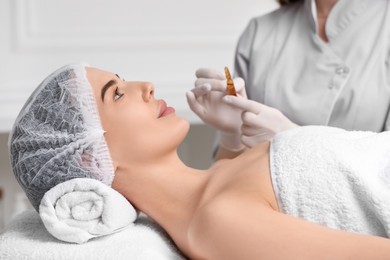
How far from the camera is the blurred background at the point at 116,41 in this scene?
2.79m

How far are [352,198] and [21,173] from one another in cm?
65

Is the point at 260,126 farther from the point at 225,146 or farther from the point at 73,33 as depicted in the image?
the point at 73,33

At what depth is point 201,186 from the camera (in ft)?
4.85

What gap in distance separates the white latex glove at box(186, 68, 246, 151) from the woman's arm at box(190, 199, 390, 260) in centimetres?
59

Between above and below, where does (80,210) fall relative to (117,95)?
below

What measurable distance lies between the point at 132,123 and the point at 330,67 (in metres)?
0.73

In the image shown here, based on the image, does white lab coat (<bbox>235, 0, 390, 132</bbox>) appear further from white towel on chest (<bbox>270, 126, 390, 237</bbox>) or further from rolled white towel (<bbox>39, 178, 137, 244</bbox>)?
rolled white towel (<bbox>39, 178, 137, 244</bbox>)

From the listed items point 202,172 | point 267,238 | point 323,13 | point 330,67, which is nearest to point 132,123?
point 202,172

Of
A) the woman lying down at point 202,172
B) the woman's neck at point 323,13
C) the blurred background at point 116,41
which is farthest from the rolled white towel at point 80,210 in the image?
the blurred background at point 116,41

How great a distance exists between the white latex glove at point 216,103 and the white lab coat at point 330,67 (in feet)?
0.58

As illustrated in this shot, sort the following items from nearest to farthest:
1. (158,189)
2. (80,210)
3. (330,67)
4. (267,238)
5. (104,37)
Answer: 1. (267,238)
2. (80,210)
3. (158,189)
4. (330,67)
5. (104,37)

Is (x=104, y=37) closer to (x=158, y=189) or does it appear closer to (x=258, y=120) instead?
(x=258, y=120)

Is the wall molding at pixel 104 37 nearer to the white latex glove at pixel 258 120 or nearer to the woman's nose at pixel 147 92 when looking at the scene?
the white latex glove at pixel 258 120

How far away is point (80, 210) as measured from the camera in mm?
1336
